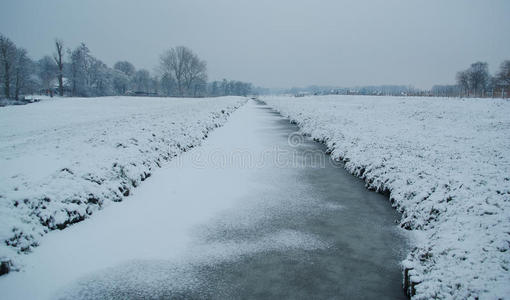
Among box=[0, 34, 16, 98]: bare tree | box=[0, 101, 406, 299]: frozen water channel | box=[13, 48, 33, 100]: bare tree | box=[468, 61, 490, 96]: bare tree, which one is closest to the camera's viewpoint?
box=[0, 101, 406, 299]: frozen water channel

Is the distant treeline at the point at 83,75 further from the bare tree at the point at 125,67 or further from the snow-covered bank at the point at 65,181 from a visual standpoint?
the snow-covered bank at the point at 65,181

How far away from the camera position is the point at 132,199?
22.8 ft

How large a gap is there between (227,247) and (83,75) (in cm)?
8623

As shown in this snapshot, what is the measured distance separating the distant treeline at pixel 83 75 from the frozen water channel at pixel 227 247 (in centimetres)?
5406

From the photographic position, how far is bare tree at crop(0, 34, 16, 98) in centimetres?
4581

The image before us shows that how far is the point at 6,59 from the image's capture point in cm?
4653

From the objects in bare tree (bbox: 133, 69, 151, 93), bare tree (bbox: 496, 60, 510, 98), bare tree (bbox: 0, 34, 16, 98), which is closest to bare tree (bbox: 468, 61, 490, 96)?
bare tree (bbox: 496, 60, 510, 98)

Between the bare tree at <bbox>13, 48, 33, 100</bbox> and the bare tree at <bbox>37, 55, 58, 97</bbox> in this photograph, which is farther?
the bare tree at <bbox>37, 55, 58, 97</bbox>

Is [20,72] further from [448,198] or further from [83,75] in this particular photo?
[448,198]

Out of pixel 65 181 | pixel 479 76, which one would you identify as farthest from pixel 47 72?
pixel 479 76

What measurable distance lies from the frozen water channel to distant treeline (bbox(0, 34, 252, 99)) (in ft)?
177

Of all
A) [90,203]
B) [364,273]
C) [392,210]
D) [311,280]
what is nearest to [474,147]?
[392,210]

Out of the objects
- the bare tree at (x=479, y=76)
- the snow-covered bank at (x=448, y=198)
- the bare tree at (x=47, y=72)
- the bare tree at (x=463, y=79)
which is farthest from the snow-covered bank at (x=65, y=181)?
the bare tree at (x=463, y=79)

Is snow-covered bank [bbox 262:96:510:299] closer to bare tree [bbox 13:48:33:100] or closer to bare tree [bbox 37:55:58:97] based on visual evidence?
bare tree [bbox 13:48:33:100]
